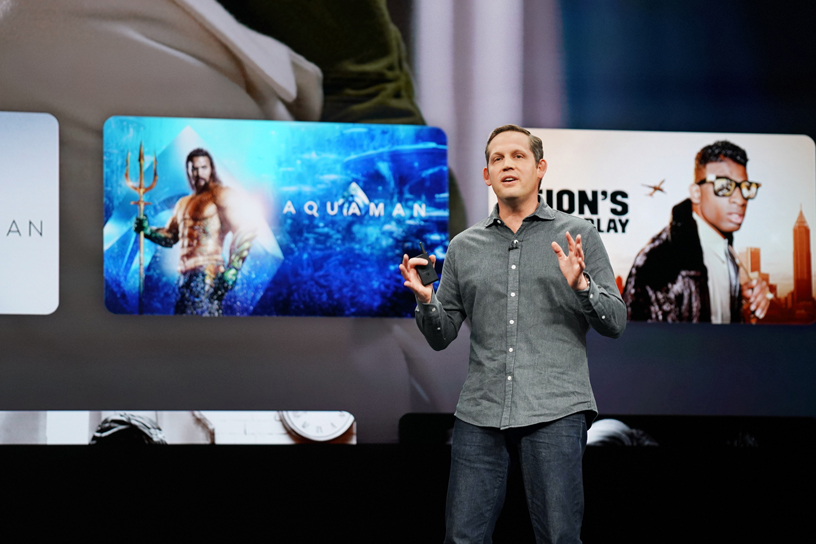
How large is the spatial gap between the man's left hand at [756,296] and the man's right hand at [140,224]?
7.99 feet

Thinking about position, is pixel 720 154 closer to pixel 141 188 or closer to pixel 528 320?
pixel 528 320

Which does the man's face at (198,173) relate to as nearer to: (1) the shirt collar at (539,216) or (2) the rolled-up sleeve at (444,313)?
(2) the rolled-up sleeve at (444,313)

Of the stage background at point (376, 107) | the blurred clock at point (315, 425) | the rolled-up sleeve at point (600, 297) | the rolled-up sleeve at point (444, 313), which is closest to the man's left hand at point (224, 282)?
the stage background at point (376, 107)

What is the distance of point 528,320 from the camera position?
1.79 meters

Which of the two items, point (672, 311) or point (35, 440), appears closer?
point (35, 440)

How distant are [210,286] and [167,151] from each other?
563 millimetres

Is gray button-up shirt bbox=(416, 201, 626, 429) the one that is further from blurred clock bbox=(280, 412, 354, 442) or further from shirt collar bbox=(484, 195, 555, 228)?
blurred clock bbox=(280, 412, 354, 442)

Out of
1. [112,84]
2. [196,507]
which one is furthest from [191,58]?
[196,507]

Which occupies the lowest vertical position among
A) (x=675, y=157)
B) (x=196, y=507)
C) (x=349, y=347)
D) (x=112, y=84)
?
(x=196, y=507)

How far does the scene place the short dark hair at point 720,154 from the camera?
2.83 metres

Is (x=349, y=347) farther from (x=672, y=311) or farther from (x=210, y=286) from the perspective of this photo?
(x=672, y=311)

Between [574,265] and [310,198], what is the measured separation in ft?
4.53

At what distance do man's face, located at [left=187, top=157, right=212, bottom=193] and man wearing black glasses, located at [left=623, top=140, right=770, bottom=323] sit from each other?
69.1 inches

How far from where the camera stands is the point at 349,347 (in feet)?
8.92
